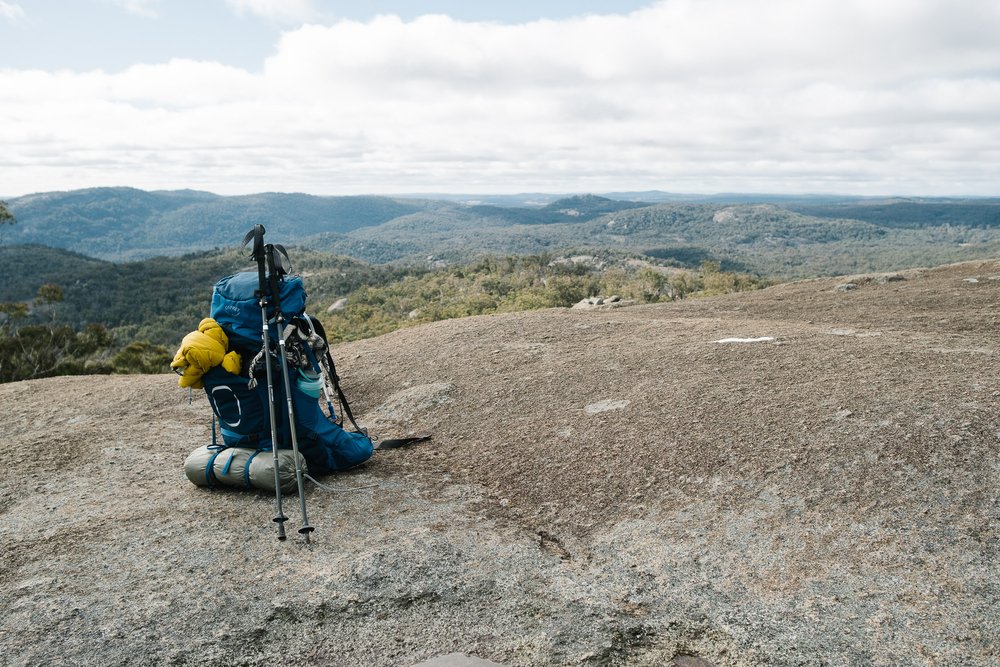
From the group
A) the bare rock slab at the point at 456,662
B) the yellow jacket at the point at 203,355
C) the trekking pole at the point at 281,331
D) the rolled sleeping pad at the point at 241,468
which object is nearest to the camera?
the bare rock slab at the point at 456,662

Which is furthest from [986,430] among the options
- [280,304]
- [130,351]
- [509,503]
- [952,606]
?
[130,351]

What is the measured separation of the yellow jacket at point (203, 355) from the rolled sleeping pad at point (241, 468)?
0.91 meters

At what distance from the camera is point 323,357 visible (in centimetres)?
761

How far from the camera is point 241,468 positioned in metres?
7.33

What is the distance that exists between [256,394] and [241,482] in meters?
1.01

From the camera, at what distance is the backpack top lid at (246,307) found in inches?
287

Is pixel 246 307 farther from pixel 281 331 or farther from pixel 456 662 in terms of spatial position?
pixel 456 662

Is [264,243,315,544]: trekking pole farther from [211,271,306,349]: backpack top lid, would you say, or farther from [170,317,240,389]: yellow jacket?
[170,317,240,389]: yellow jacket

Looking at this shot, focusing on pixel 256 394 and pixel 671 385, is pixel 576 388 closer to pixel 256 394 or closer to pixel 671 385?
pixel 671 385

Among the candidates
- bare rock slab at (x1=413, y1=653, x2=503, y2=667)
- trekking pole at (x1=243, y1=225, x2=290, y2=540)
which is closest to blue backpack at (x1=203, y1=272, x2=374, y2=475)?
trekking pole at (x1=243, y1=225, x2=290, y2=540)

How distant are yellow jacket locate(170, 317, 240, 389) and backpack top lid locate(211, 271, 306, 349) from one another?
0.15 metres

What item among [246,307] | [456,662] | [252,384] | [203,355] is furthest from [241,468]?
[456,662]

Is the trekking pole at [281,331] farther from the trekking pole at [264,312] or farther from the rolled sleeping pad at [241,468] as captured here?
the rolled sleeping pad at [241,468]

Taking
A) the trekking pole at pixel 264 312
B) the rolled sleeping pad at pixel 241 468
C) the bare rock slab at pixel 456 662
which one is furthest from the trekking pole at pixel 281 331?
the bare rock slab at pixel 456 662
